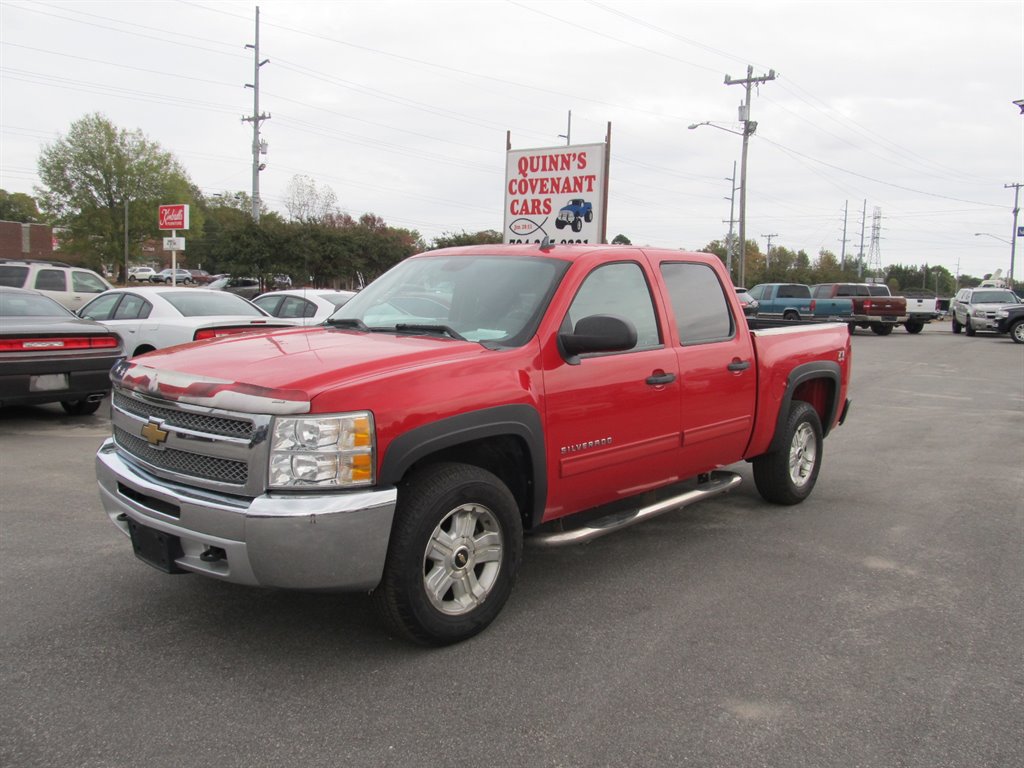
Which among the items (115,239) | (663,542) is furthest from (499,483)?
(115,239)

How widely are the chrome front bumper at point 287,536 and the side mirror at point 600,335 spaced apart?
4.04 feet

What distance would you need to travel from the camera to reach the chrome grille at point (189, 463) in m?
3.38

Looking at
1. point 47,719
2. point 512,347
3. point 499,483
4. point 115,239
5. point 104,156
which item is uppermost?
point 104,156

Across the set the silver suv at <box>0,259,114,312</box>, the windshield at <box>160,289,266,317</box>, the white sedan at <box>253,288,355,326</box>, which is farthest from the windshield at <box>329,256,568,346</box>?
the silver suv at <box>0,259,114,312</box>

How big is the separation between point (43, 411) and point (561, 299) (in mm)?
8600

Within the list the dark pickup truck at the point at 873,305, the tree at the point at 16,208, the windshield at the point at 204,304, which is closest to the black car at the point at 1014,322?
the dark pickup truck at the point at 873,305

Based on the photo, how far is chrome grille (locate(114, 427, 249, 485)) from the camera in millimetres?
3379

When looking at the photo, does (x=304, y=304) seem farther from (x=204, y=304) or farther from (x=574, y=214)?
(x=574, y=214)

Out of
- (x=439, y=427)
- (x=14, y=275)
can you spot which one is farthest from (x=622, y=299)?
(x=14, y=275)

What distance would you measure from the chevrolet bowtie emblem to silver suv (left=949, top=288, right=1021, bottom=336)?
31427 mm

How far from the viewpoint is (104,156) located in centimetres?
5303

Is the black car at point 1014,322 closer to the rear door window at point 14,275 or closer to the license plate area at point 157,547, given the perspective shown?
the rear door window at point 14,275

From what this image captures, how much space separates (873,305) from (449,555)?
1153 inches

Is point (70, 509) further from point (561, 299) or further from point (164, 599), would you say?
point (561, 299)
